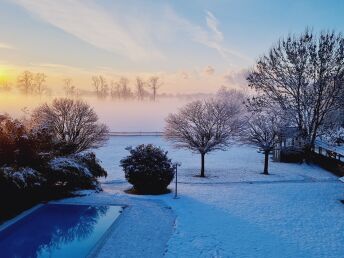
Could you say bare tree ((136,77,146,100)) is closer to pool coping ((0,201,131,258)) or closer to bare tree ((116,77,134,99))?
bare tree ((116,77,134,99))

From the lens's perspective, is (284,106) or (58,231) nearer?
(58,231)

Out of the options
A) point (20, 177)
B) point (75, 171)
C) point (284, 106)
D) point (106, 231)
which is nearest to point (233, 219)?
point (106, 231)

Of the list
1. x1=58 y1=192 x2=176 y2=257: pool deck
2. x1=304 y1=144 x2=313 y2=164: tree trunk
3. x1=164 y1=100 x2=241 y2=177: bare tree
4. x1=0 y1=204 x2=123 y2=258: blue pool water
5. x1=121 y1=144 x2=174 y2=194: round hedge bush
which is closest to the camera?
x1=58 y1=192 x2=176 y2=257: pool deck

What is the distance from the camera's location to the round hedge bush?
1850cm

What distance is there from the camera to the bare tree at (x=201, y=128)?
27578mm

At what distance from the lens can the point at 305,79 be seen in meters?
27.9

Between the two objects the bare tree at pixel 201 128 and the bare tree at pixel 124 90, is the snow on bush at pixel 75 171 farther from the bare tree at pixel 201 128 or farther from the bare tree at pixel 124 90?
the bare tree at pixel 124 90

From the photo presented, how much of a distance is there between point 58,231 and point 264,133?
696 inches

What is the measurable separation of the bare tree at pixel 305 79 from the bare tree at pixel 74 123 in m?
13.6

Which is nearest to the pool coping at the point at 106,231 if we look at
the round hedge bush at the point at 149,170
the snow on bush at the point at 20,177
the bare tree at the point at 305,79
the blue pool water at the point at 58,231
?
the blue pool water at the point at 58,231

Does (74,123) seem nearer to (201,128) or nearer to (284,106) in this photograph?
(201,128)

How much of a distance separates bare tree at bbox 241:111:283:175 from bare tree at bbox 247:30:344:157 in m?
2.31

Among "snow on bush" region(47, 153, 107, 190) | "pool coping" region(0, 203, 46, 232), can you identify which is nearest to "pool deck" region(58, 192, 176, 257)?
"snow on bush" region(47, 153, 107, 190)

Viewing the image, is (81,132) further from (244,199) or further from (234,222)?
(234,222)
